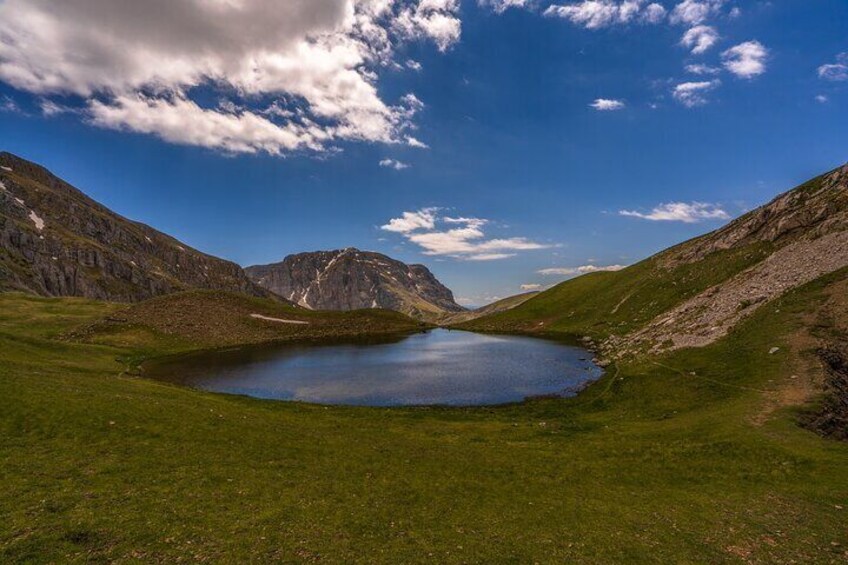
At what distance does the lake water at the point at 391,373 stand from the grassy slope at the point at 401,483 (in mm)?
18306

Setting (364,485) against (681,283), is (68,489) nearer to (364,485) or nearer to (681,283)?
(364,485)

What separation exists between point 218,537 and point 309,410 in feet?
115

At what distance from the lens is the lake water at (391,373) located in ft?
216

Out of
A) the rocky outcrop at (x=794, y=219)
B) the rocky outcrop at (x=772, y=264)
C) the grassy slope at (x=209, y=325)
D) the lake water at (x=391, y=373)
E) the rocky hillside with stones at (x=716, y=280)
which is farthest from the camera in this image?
the grassy slope at (x=209, y=325)

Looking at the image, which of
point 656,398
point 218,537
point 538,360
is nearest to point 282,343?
point 538,360

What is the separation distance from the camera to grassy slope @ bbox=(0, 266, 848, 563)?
1906cm

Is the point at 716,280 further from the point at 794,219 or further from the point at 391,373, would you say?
the point at 391,373

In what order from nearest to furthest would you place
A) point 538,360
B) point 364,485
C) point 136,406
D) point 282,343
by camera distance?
point 364,485, point 136,406, point 538,360, point 282,343

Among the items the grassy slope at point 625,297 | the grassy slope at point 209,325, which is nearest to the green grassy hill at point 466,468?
the grassy slope at point 625,297

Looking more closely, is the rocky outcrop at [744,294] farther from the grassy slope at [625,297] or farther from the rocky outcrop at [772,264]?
the grassy slope at [625,297]

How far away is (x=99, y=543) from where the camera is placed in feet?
56.3

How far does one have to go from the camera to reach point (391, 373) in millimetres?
84500

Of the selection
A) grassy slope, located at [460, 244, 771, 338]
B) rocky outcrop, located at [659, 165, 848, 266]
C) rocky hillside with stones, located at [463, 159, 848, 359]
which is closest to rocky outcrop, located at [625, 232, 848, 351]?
rocky hillside with stones, located at [463, 159, 848, 359]

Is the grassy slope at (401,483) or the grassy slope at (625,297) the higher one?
the grassy slope at (625,297)
